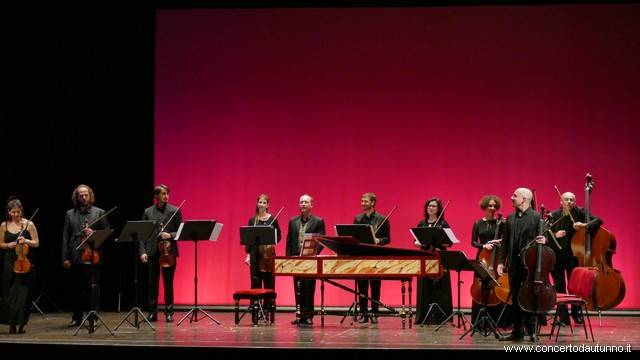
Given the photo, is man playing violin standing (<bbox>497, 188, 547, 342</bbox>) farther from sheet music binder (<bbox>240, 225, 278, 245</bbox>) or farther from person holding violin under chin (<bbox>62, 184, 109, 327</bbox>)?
person holding violin under chin (<bbox>62, 184, 109, 327</bbox>)

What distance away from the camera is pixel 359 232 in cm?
817

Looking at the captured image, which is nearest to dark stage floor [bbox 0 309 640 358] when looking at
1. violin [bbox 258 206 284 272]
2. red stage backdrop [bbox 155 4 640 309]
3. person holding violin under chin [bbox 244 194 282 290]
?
person holding violin under chin [bbox 244 194 282 290]

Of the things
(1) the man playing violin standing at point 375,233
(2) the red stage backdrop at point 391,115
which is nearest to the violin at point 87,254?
(2) the red stage backdrop at point 391,115

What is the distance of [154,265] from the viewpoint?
873cm

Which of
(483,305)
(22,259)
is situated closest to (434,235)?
(483,305)

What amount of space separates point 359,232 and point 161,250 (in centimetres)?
207

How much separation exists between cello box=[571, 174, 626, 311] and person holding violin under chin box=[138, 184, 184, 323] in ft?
13.2

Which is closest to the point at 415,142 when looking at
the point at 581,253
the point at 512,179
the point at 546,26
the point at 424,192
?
the point at 424,192

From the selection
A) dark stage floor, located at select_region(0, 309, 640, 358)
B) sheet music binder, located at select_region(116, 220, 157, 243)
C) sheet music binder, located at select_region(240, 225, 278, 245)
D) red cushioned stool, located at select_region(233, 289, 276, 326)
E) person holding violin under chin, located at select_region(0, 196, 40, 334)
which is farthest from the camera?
sheet music binder, located at select_region(240, 225, 278, 245)

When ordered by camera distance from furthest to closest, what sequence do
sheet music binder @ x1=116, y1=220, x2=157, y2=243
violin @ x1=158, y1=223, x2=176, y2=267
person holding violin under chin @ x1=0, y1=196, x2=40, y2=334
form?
violin @ x1=158, y1=223, x2=176, y2=267
sheet music binder @ x1=116, y1=220, x2=157, y2=243
person holding violin under chin @ x1=0, y1=196, x2=40, y2=334

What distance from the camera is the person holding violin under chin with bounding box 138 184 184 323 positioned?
860 centimetres

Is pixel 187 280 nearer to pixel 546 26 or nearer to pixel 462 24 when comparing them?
pixel 462 24

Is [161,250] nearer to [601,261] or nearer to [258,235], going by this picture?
[258,235]

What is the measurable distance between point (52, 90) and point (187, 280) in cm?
280
